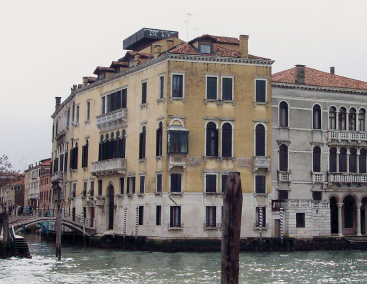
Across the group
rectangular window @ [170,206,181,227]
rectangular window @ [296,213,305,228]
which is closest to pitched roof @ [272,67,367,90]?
rectangular window @ [296,213,305,228]

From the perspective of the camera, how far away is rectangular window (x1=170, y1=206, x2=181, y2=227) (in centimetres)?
3600

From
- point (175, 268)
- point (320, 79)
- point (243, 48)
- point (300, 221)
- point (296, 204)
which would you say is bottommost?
point (175, 268)

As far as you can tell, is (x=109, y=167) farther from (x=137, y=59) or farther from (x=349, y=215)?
(x=349, y=215)

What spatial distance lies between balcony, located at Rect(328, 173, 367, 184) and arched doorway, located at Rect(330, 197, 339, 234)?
3.95 feet

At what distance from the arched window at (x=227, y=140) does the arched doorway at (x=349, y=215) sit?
26.4 ft

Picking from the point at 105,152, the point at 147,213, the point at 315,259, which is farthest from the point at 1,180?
the point at 315,259

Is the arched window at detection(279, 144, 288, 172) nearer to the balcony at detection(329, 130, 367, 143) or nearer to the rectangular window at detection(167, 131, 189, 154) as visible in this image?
the balcony at detection(329, 130, 367, 143)

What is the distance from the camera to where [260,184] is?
37500mm

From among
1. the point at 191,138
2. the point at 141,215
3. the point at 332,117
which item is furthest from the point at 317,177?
the point at 141,215

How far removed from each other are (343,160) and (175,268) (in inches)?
630

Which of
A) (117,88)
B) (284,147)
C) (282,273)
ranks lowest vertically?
(282,273)

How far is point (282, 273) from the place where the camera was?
2670 cm

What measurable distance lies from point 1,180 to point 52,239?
802 centimetres

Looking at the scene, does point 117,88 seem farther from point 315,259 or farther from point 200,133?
point 315,259
